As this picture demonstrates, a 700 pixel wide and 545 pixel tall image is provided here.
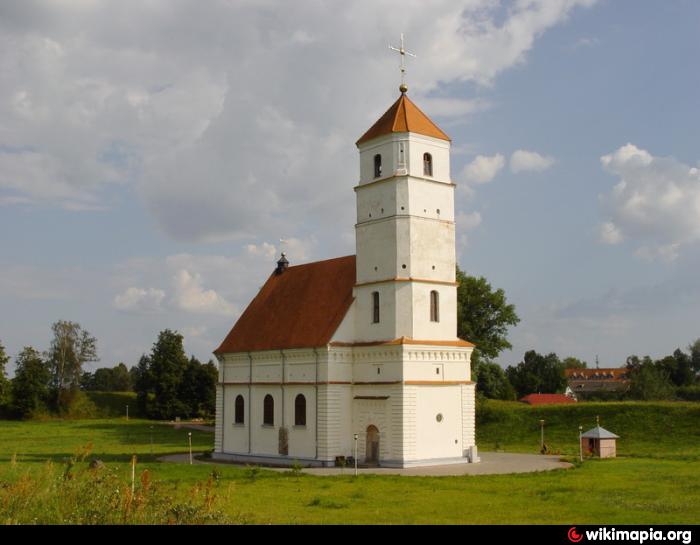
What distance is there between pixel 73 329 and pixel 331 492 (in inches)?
→ 3115

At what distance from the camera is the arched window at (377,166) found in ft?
134

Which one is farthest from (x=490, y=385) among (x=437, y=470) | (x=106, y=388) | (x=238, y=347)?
(x=106, y=388)

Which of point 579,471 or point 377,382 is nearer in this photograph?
point 579,471

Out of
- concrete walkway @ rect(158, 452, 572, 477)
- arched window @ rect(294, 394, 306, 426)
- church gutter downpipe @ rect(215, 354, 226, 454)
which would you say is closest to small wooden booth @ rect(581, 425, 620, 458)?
concrete walkway @ rect(158, 452, 572, 477)

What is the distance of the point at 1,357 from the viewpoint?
68625mm

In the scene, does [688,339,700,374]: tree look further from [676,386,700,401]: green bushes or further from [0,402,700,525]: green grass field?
[0,402,700,525]: green grass field

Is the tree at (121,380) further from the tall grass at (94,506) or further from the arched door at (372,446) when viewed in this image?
the tall grass at (94,506)

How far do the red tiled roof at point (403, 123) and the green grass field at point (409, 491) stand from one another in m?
17.6

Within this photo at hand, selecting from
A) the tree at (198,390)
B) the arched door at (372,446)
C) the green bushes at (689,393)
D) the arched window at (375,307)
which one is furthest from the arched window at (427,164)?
the green bushes at (689,393)

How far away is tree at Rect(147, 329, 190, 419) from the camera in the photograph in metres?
87.2

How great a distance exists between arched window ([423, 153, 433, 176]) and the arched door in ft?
42.3

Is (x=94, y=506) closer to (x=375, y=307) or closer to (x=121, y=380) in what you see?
(x=375, y=307)
